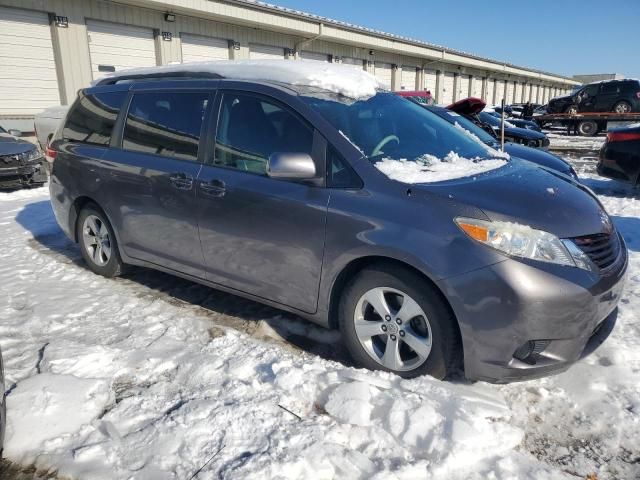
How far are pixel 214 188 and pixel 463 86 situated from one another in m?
35.0

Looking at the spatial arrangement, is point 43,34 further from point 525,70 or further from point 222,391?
point 525,70

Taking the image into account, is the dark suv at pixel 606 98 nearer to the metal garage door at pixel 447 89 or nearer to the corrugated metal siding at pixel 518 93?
the metal garage door at pixel 447 89

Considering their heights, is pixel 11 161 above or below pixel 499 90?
below

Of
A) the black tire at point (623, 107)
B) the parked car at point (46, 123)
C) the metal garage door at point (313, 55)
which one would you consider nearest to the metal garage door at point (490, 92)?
the black tire at point (623, 107)

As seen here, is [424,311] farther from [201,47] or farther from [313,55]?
[313,55]

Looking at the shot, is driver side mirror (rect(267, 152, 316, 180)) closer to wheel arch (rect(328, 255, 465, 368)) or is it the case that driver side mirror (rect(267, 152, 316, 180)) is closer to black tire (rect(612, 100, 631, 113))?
wheel arch (rect(328, 255, 465, 368))

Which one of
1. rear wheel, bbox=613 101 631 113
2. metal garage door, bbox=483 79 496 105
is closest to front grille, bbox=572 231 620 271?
rear wheel, bbox=613 101 631 113

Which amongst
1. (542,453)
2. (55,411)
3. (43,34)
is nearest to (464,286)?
(542,453)

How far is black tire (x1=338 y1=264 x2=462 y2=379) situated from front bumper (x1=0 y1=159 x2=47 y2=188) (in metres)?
8.33

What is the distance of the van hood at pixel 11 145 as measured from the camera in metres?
8.88

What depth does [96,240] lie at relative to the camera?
460 cm

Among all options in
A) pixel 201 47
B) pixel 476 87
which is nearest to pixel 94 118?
pixel 201 47

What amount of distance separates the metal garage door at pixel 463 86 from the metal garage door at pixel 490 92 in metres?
4.91

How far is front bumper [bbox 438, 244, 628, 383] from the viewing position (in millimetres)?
2320
